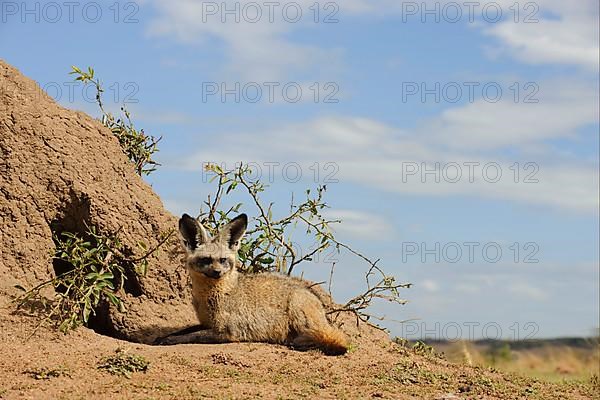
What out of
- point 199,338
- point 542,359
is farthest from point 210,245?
point 542,359

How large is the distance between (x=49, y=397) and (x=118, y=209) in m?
3.33

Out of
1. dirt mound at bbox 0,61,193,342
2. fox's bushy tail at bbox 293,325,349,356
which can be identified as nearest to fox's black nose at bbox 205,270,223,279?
dirt mound at bbox 0,61,193,342

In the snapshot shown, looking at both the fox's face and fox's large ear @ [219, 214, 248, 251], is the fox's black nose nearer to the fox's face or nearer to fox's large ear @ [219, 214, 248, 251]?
the fox's face

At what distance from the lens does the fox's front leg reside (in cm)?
994

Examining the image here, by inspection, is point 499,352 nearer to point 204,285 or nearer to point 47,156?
point 204,285

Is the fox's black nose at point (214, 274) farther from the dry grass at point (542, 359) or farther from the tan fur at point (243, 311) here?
the dry grass at point (542, 359)

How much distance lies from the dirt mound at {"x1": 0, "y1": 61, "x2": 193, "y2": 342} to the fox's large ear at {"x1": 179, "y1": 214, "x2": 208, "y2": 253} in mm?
725

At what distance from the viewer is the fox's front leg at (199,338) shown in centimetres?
994

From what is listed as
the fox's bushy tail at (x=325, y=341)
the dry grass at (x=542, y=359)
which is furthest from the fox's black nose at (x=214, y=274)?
the dry grass at (x=542, y=359)

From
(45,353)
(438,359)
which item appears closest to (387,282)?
(438,359)

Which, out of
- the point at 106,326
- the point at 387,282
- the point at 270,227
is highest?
the point at 270,227

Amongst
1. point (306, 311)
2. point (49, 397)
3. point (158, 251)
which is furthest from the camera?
point (158, 251)

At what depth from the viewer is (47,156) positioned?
34.2 ft

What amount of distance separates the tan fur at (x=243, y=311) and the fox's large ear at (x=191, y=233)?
14 millimetres
